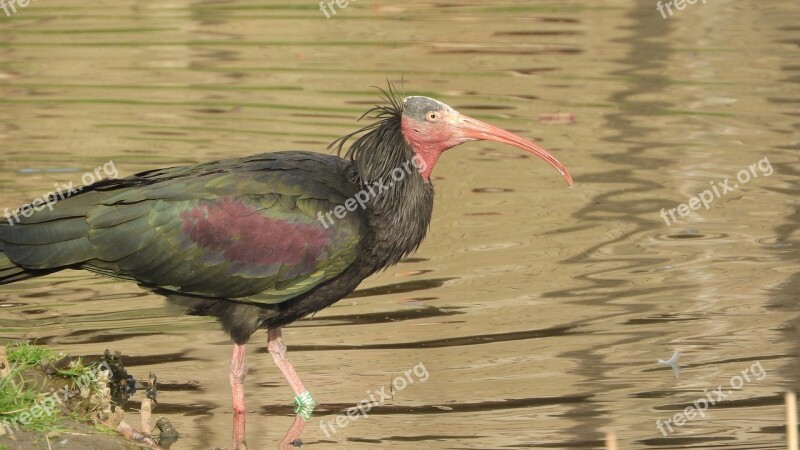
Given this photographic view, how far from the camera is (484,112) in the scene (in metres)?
17.0

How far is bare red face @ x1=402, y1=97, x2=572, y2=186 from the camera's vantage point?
30.7 ft

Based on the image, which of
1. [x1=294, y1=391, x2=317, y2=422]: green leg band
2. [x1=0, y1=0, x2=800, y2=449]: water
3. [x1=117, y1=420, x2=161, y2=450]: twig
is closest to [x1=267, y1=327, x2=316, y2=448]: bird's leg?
[x1=294, y1=391, x2=317, y2=422]: green leg band

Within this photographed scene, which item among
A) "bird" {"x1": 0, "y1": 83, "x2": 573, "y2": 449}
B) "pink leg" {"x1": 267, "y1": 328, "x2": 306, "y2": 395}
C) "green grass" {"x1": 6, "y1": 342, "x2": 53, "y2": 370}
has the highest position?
"bird" {"x1": 0, "y1": 83, "x2": 573, "y2": 449}

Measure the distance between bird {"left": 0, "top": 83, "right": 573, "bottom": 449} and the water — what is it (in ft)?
1.90

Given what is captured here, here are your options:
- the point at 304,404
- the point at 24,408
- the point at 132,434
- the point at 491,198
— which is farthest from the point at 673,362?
the point at 491,198

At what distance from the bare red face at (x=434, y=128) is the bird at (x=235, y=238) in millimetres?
378

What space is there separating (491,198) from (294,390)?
Answer: 5140 millimetres

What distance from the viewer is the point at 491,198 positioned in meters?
13.8

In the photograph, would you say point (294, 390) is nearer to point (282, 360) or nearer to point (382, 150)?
point (282, 360)

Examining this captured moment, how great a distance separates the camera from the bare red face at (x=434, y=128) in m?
9.35

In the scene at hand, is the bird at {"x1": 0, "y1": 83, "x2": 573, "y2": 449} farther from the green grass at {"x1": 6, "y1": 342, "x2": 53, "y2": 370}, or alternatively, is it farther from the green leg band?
the green grass at {"x1": 6, "y1": 342, "x2": 53, "y2": 370}

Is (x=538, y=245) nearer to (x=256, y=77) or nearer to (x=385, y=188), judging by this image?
(x=385, y=188)

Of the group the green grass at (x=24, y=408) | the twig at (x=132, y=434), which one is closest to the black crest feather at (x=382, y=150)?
the twig at (x=132, y=434)

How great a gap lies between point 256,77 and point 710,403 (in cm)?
1109
